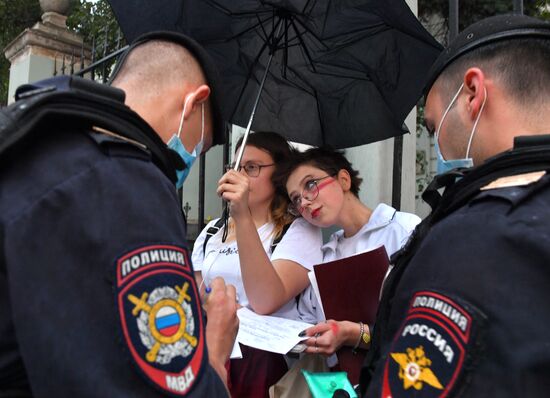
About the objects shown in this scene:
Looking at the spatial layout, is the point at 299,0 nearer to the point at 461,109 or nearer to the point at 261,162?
the point at 261,162

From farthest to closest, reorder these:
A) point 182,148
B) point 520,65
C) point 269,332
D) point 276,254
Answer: point 276,254 < point 269,332 < point 182,148 < point 520,65

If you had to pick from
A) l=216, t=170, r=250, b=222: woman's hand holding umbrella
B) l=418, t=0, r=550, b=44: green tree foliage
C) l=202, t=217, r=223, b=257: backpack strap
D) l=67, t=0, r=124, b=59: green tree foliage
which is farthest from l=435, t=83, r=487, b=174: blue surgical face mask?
l=67, t=0, r=124, b=59: green tree foliage

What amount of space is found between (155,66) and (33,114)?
0.66m

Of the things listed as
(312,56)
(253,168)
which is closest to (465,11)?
(312,56)

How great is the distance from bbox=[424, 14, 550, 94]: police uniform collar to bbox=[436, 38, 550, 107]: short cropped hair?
0.05 ft

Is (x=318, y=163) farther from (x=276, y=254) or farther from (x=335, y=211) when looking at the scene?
(x=276, y=254)

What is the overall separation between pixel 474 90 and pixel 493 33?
0.19m

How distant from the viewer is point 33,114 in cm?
112

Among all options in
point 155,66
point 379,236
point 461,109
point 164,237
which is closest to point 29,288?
point 164,237

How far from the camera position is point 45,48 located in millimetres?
6625


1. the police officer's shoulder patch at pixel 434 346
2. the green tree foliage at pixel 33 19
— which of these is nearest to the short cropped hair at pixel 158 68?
the police officer's shoulder patch at pixel 434 346

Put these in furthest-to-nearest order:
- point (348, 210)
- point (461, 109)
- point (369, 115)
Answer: point (369, 115), point (348, 210), point (461, 109)

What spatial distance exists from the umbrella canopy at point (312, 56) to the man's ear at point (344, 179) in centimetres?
29

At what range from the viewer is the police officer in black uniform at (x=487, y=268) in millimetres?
1051
